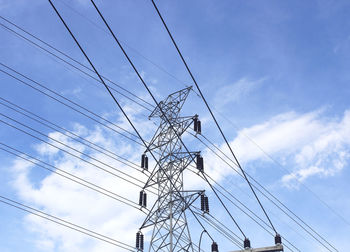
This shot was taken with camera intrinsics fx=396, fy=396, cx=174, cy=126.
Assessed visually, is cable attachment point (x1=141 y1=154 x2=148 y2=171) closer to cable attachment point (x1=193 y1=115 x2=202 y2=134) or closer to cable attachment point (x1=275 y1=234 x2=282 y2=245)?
cable attachment point (x1=193 y1=115 x2=202 y2=134)

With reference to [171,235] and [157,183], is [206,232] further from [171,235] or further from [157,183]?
[157,183]

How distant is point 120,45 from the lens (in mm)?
10984

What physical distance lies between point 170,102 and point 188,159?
4998 millimetres

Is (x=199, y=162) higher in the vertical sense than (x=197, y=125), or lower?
lower

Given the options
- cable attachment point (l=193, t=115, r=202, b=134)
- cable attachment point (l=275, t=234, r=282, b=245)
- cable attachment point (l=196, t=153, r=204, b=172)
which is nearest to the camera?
cable attachment point (l=275, t=234, r=282, b=245)

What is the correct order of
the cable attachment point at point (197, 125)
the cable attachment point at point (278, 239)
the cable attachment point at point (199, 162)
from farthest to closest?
the cable attachment point at point (197, 125)
the cable attachment point at point (199, 162)
the cable attachment point at point (278, 239)

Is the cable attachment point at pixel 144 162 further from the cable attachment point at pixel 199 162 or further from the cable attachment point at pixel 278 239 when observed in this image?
the cable attachment point at pixel 278 239

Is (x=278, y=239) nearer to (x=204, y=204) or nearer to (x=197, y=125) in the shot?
(x=204, y=204)

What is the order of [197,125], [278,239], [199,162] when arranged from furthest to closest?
[197,125] → [199,162] → [278,239]

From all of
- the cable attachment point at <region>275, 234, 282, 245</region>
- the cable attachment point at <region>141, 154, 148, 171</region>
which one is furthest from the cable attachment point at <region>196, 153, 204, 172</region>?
the cable attachment point at <region>275, 234, 282, 245</region>

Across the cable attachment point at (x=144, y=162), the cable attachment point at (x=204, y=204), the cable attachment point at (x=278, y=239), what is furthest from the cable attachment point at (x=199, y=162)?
the cable attachment point at (x=278, y=239)

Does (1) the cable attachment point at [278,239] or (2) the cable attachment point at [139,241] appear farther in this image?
(2) the cable attachment point at [139,241]

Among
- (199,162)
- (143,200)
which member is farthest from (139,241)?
(199,162)

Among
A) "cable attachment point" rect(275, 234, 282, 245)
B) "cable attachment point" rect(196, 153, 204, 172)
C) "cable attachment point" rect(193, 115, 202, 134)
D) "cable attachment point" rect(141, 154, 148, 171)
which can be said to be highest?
"cable attachment point" rect(193, 115, 202, 134)
